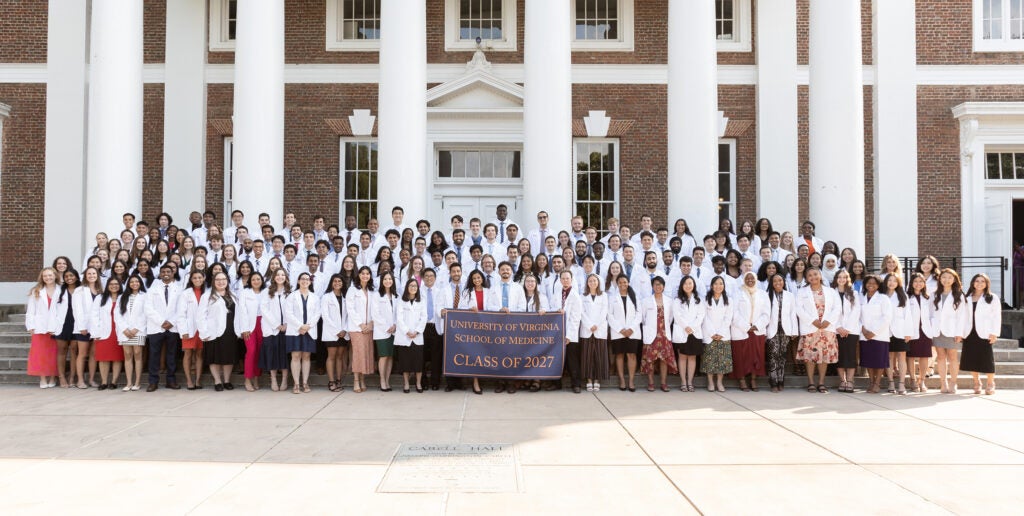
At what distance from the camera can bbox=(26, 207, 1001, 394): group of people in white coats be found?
10.3 meters

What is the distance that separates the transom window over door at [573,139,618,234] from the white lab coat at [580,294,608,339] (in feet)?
24.8

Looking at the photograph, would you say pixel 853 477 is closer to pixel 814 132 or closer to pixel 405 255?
pixel 405 255

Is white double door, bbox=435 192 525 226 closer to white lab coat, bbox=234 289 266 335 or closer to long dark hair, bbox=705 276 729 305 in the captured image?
white lab coat, bbox=234 289 266 335

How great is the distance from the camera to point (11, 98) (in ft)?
57.6

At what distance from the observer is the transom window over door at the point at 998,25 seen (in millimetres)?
17547

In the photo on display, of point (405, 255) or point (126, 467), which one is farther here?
point (405, 255)

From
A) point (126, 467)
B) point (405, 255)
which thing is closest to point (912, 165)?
point (405, 255)

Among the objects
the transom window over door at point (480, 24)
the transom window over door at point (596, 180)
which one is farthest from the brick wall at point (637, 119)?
the transom window over door at point (480, 24)

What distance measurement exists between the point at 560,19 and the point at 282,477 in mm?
10428

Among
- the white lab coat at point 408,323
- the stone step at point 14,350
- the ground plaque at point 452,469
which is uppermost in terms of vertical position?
the white lab coat at point 408,323

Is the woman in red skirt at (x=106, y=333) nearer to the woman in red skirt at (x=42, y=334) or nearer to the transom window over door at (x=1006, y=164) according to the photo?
the woman in red skirt at (x=42, y=334)

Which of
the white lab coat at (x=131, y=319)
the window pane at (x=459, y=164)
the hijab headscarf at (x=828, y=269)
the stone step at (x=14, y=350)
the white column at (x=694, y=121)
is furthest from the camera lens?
the window pane at (x=459, y=164)

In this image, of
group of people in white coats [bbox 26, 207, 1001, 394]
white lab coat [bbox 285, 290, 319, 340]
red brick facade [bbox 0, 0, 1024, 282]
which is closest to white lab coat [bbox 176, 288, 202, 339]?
group of people in white coats [bbox 26, 207, 1001, 394]

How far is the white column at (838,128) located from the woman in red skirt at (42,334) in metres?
13.4
